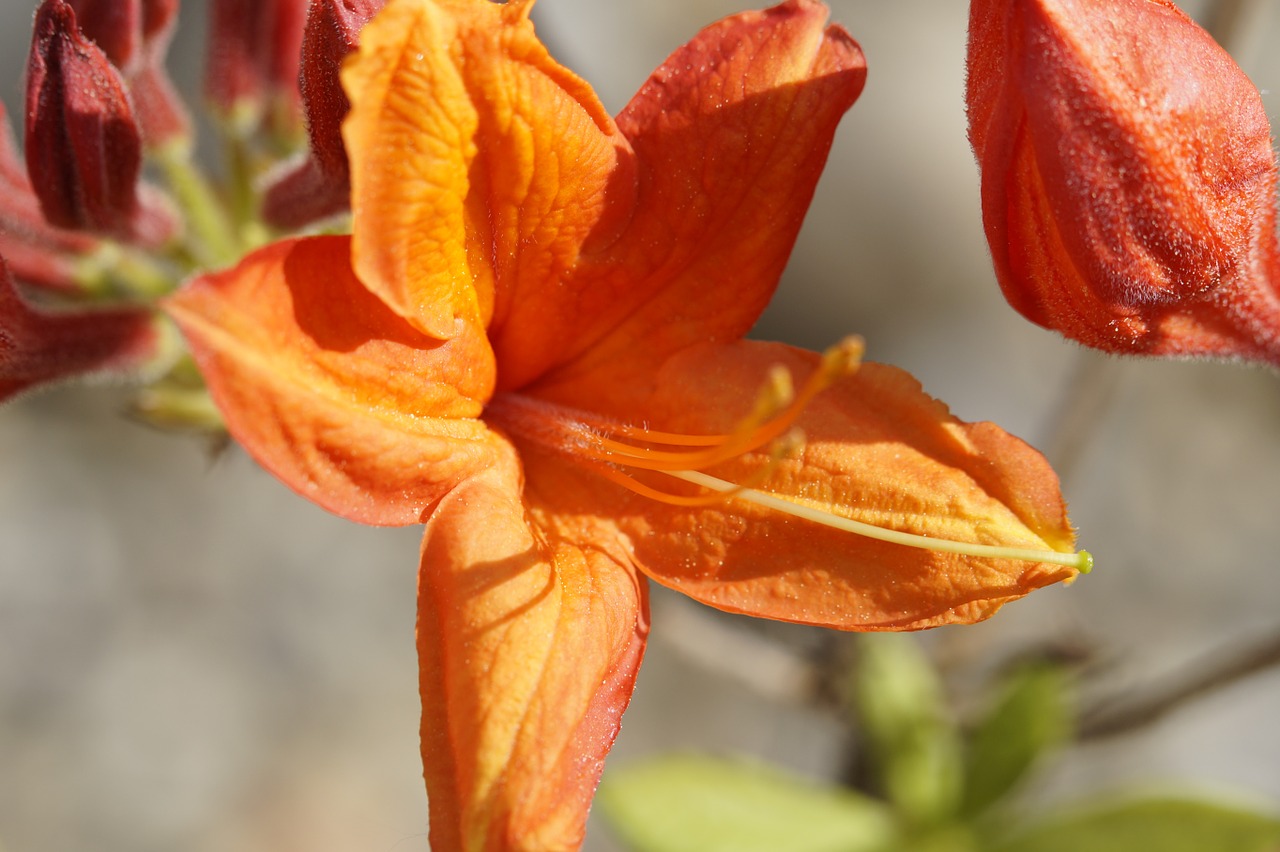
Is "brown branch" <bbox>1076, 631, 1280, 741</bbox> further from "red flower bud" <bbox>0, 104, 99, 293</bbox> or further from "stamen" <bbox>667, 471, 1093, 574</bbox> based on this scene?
"red flower bud" <bbox>0, 104, 99, 293</bbox>

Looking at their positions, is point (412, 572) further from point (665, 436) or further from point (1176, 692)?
point (665, 436)

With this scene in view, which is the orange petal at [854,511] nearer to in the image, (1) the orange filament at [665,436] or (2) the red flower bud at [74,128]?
(1) the orange filament at [665,436]

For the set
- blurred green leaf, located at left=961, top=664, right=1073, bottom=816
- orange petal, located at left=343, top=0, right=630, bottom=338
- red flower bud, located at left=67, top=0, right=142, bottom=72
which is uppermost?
orange petal, located at left=343, top=0, right=630, bottom=338

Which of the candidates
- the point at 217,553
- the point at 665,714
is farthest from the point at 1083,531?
the point at 217,553

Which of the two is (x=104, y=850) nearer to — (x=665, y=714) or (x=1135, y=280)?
(x=665, y=714)

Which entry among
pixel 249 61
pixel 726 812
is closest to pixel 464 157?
pixel 249 61

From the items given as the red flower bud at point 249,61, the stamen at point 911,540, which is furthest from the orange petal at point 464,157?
the red flower bud at point 249,61

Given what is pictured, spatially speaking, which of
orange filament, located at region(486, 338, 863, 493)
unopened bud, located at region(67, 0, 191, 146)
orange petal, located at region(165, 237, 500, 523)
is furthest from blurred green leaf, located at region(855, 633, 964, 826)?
unopened bud, located at region(67, 0, 191, 146)
